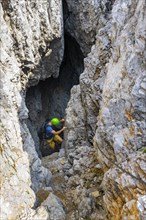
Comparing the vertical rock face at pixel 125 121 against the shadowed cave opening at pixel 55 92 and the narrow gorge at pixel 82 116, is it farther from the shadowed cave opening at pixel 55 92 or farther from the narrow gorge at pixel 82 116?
the shadowed cave opening at pixel 55 92

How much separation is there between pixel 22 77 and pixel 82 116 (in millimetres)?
6208

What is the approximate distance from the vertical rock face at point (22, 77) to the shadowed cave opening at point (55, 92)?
3.41 meters

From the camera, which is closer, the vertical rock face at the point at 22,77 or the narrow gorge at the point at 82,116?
the narrow gorge at the point at 82,116

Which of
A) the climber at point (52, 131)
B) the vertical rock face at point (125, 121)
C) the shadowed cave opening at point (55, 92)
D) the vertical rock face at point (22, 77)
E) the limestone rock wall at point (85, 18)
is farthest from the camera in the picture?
the shadowed cave opening at point (55, 92)

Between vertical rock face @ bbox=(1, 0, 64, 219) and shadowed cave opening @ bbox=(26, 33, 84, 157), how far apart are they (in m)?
3.41

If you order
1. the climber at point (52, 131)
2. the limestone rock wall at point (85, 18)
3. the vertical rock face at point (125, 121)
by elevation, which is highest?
the limestone rock wall at point (85, 18)

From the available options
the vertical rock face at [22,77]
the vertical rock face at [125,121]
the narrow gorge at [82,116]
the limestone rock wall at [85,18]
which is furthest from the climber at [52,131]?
the limestone rock wall at [85,18]

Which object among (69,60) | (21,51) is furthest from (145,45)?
(69,60)

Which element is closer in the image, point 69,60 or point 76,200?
point 76,200

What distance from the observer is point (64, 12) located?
83.7 feet

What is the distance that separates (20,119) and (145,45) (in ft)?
29.7

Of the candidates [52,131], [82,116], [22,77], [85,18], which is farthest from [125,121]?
[85,18]

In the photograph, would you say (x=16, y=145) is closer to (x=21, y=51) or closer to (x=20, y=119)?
(x=20, y=119)

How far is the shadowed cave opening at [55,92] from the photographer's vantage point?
26239 mm
